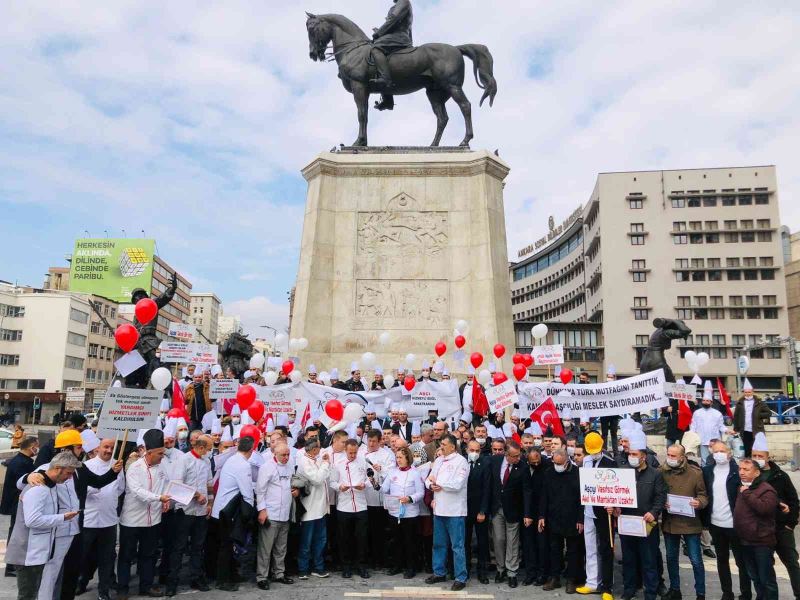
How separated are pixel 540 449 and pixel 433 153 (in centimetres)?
1178

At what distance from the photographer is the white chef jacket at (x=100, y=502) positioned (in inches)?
318

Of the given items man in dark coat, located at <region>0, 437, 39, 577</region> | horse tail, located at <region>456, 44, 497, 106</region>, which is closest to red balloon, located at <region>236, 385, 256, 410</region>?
man in dark coat, located at <region>0, 437, 39, 577</region>

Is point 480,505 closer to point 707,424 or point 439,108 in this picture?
point 707,424

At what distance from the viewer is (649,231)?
77188 millimetres

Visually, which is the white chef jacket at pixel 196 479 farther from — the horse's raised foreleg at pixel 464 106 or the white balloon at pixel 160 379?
the horse's raised foreleg at pixel 464 106

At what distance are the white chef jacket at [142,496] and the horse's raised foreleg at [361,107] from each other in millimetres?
13866

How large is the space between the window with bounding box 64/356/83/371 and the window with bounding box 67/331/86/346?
188 cm

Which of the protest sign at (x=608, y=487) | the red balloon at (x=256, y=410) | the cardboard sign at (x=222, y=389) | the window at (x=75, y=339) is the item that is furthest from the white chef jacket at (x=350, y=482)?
the window at (x=75, y=339)

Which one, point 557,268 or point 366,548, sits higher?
point 557,268

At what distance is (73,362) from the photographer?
8106 centimetres

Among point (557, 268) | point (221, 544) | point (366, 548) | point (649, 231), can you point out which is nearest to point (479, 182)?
point (366, 548)

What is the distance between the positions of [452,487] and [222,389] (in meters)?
7.03

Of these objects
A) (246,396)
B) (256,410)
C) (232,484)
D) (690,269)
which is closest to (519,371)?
(256,410)

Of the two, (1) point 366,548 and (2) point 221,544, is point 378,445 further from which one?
(2) point 221,544
